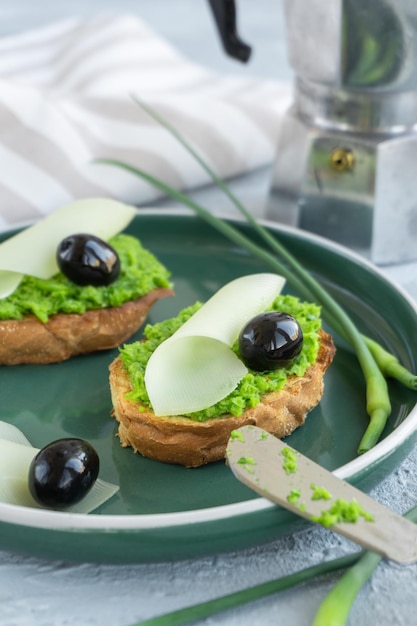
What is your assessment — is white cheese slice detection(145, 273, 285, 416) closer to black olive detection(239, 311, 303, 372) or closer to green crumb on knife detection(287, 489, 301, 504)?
black olive detection(239, 311, 303, 372)

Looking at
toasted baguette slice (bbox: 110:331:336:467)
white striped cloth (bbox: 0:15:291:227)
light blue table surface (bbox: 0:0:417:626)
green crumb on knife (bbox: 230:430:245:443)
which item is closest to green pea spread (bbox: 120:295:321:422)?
toasted baguette slice (bbox: 110:331:336:467)

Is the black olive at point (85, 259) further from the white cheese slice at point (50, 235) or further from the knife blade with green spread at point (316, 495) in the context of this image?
the knife blade with green spread at point (316, 495)

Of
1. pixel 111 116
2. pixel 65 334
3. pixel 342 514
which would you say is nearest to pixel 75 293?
pixel 65 334

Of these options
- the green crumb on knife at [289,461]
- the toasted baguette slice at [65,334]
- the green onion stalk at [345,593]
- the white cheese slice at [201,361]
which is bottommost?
the toasted baguette slice at [65,334]

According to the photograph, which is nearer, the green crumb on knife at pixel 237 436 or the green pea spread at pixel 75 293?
the green crumb on knife at pixel 237 436

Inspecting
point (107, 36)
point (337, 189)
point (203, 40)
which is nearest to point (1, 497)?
point (337, 189)

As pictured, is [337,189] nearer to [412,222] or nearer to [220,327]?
[412,222]

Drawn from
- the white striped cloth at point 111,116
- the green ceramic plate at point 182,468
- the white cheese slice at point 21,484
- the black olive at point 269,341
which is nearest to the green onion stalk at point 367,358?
the green ceramic plate at point 182,468
